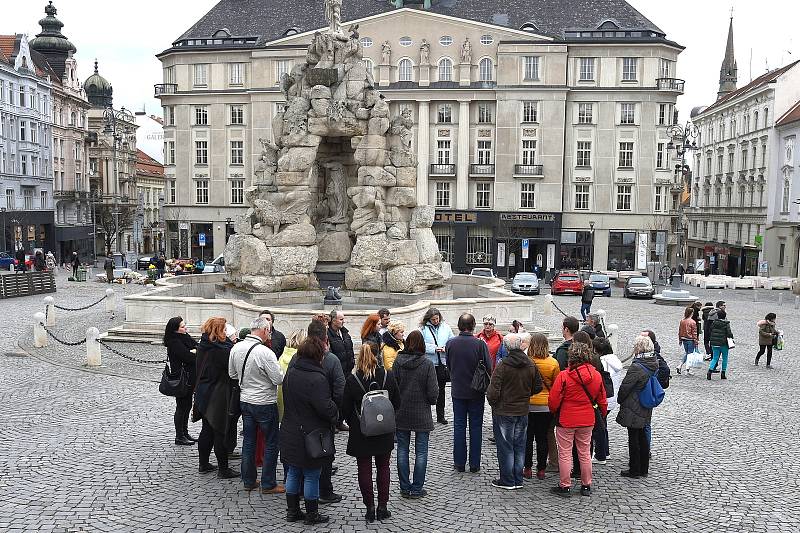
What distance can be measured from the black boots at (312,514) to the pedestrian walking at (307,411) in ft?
0.62

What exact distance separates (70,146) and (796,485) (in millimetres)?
67081

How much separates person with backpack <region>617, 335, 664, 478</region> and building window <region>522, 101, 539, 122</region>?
45.1 m

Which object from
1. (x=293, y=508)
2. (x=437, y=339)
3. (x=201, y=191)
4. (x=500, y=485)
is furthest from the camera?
(x=201, y=191)

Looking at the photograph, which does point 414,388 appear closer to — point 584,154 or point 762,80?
point 584,154

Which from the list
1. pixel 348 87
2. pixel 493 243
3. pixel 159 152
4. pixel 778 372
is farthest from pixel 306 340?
pixel 159 152

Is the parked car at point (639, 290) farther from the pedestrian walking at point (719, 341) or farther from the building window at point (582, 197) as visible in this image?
the pedestrian walking at point (719, 341)

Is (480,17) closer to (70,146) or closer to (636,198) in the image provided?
(636,198)

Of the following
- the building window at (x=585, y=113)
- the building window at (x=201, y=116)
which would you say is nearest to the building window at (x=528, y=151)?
the building window at (x=585, y=113)

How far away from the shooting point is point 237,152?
185ft

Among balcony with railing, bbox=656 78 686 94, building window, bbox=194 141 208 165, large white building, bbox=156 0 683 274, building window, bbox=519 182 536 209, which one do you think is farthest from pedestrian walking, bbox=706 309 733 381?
building window, bbox=194 141 208 165

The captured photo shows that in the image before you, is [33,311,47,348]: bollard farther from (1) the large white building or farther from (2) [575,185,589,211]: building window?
(2) [575,185,589,211]: building window

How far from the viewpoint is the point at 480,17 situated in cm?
5584

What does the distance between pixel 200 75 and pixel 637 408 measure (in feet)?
173

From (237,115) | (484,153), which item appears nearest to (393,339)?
(484,153)
